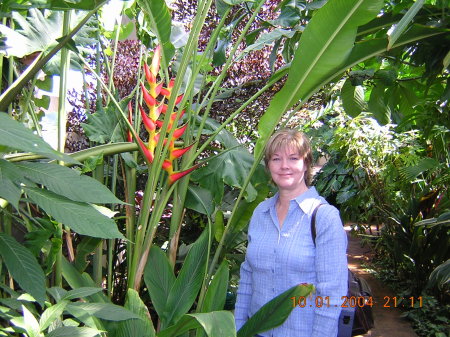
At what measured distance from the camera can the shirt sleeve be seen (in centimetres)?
147

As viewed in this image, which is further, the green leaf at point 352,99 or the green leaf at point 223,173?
the green leaf at point 352,99

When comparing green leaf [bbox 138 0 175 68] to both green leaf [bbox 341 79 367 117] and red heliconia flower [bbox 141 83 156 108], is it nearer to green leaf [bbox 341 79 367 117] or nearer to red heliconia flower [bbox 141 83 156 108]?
red heliconia flower [bbox 141 83 156 108]

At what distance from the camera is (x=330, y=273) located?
1474mm

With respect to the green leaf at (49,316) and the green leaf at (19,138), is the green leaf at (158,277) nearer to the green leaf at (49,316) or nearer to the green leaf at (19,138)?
the green leaf at (49,316)

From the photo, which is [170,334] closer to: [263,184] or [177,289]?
[177,289]

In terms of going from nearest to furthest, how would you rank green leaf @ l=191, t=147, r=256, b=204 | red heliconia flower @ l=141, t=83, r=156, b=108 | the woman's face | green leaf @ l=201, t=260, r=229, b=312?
the woman's face → green leaf @ l=201, t=260, r=229, b=312 → red heliconia flower @ l=141, t=83, r=156, b=108 → green leaf @ l=191, t=147, r=256, b=204

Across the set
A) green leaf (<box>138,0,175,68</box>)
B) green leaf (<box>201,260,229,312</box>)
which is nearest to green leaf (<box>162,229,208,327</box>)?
green leaf (<box>201,260,229,312</box>)

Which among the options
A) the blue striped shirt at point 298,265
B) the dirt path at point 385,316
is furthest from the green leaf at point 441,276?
the blue striped shirt at point 298,265

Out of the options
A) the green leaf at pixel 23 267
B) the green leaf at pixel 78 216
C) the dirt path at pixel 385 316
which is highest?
the green leaf at pixel 78 216

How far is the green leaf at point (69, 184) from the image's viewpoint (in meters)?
1.14

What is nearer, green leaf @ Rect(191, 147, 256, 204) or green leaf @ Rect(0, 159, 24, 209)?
green leaf @ Rect(0, 159, 24, 209)

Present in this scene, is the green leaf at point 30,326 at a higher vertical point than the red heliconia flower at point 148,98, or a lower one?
lower

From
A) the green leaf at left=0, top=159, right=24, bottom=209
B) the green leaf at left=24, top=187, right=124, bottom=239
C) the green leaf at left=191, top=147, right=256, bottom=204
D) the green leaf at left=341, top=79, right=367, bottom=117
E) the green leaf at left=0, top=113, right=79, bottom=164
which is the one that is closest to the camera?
the green leaf at left=0, top=113, right=79, bottom=164

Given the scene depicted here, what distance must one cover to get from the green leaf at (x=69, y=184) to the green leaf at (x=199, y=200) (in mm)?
1115
